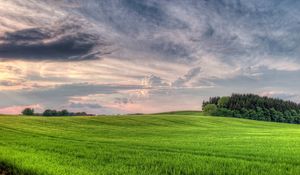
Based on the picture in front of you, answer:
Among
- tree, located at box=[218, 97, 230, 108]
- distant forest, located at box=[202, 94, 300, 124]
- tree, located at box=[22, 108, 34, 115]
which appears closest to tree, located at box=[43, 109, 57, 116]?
tree, located at box=[22, 108, 34, 115]

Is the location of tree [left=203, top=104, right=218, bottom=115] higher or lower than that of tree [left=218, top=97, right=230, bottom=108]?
lower

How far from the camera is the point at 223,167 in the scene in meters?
16.8

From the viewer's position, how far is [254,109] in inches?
6796

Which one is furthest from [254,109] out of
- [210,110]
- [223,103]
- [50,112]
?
[50,112]

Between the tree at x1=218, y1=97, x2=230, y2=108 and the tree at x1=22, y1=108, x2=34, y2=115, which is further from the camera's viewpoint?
the tree at x1=218, y1=97, x2=230, y2=108

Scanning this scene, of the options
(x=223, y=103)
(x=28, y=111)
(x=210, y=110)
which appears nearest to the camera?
(x=28, y=111)

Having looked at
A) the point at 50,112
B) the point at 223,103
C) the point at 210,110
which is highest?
the point at 223,103

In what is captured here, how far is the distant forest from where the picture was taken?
527 ft

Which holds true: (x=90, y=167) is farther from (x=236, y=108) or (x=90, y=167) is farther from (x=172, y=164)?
(x=236, y=108)

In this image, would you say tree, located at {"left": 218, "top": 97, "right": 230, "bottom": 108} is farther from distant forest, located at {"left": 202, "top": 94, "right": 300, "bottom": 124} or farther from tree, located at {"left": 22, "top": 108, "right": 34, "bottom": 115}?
tree, located at {"left": 22, "top": 108, "right": 34, "bottom": 115}

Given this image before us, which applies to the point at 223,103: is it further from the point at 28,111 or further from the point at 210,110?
the point at 28,111

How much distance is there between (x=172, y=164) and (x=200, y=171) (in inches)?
83.9

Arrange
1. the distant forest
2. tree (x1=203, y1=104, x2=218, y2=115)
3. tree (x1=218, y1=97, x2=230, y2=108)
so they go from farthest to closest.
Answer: tree (x1=218, y1=97, x2=230, y2=108) < the distant forest < tree (x1=203, y1=104, x2=218, y2=115)

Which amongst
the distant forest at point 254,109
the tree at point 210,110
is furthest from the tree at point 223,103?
the tree at point 210,110
